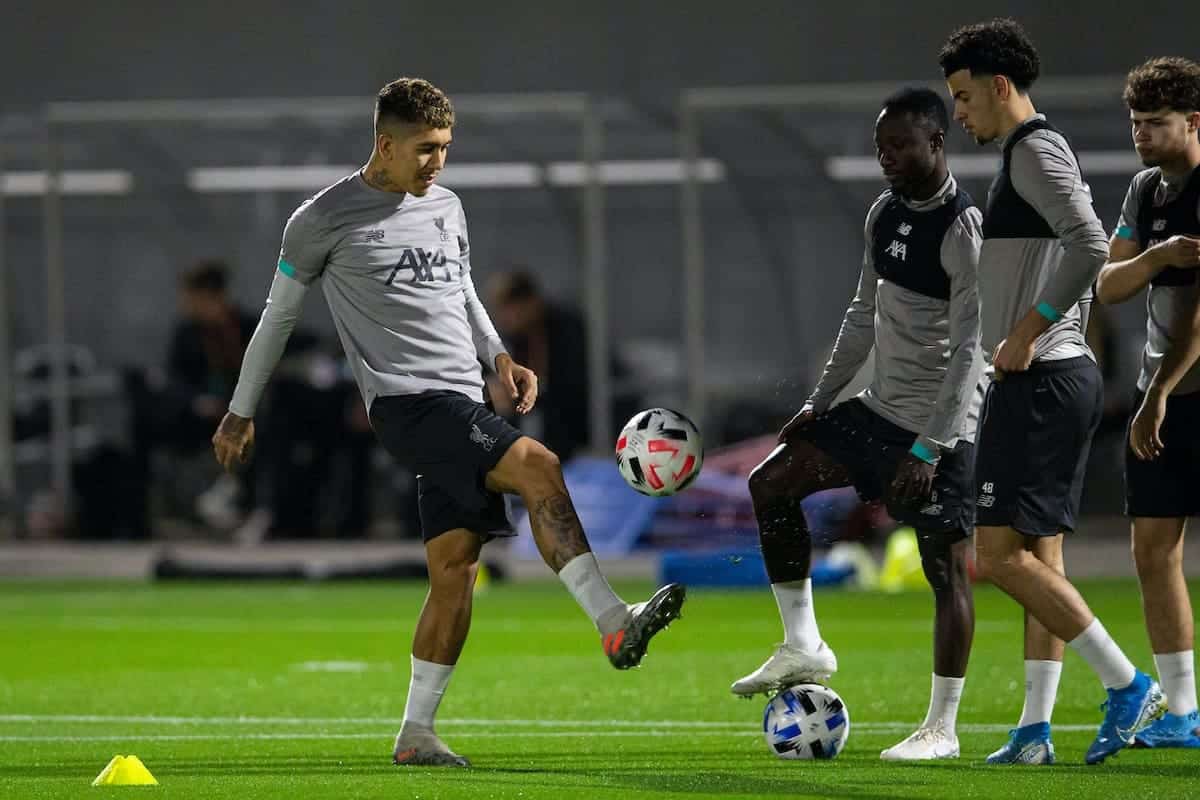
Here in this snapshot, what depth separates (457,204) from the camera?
7.03 meters

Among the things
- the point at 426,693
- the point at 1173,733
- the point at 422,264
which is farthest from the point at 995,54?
the point at 426,693

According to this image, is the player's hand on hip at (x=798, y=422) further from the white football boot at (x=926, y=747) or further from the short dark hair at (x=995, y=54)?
the short dark hair at (x=995, y=54)

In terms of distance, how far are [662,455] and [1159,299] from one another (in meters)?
1.69

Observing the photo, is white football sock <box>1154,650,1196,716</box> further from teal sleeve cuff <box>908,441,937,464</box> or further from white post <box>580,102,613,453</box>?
white post <box>580,102,613,453</box>

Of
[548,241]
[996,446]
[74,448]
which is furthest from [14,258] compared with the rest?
[996,446]

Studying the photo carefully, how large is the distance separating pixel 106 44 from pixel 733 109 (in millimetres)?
5790

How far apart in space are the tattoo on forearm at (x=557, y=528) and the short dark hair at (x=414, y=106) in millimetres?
1219

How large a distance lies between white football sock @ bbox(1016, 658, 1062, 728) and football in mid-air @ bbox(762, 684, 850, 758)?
1.87 ft

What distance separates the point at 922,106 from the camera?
6.70 metres

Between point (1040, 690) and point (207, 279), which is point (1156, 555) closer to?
point (1040, 690)

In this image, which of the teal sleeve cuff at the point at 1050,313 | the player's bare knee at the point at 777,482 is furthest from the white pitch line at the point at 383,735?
the teal sleeve cuff at the point at 1050,313

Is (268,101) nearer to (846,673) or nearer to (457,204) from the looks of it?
(846,673)

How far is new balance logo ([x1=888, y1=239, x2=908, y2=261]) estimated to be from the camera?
6789 millimetres

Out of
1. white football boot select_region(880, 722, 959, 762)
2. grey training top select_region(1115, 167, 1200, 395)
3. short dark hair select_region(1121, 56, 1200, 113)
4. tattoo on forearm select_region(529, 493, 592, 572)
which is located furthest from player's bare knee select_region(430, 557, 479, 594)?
short dark hair select_region(1121, 56, 1200, 113)
